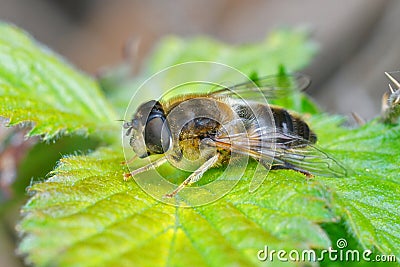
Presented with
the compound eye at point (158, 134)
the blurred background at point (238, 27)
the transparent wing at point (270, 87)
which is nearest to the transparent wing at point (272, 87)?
the transparent wing at point (270, 87)

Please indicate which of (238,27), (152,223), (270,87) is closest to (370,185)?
(270,87)

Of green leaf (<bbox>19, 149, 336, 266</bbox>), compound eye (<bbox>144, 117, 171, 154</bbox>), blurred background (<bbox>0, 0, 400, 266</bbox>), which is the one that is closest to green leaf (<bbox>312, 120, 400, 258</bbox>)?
green leaf (<bbox>19, 149, 336, 266</bbox>)

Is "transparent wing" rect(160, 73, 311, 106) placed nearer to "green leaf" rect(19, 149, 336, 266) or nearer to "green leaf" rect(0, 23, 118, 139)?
"green leaf" rect(0, 23, 118, 139)

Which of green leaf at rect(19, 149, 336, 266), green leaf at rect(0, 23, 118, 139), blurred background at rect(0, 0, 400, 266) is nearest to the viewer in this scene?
green leaf at rect(19, 149, 336, 266)

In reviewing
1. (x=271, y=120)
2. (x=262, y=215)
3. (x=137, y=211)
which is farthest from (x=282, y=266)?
(x=271, y=120)

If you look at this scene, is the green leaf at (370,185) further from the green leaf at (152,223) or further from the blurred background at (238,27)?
the blurred background at (238,27)
